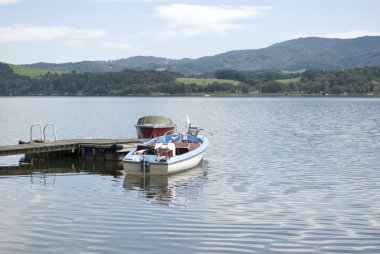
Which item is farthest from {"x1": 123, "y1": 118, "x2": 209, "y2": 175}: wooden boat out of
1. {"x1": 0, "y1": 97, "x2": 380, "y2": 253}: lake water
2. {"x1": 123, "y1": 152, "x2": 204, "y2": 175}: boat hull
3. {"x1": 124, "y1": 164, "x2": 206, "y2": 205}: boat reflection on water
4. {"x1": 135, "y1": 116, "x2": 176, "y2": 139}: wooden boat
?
{"x1": 135, "y1": 116, "x2": 176, "y2": 139}: wooden boat

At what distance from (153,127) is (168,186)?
1974 cm

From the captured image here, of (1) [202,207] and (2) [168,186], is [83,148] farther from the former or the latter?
(1) [202,207]

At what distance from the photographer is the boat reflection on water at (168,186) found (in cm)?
Answer: 2869

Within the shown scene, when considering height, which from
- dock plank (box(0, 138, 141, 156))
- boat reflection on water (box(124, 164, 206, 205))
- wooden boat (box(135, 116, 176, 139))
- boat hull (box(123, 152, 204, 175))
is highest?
wooden boat (box(135, 116, 176, 139))

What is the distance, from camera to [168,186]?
32188 mm

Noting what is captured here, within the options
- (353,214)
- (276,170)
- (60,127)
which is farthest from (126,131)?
(353,214)

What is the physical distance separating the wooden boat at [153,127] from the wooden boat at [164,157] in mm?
9215

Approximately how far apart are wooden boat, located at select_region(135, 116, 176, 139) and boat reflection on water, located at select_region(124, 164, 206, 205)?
14082mm

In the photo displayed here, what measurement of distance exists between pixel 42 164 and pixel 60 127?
44.9 meters

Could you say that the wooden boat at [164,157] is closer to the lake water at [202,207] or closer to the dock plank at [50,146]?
the lake water at [202,207]

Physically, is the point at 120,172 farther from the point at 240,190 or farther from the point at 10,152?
the point at 240,190

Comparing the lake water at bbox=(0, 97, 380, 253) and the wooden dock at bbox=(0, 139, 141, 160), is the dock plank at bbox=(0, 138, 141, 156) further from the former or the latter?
the lake water at bbox=(0, 97, 380, 253)

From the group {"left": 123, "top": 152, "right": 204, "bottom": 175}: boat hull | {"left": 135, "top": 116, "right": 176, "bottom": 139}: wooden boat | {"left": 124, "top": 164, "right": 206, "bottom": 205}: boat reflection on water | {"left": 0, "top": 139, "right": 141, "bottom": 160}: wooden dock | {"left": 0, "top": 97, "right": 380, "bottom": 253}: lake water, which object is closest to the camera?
{"left": 0, "top": 97, "right": 380, "bottom": 253}: lake water

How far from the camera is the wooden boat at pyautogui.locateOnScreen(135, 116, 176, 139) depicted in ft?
170
